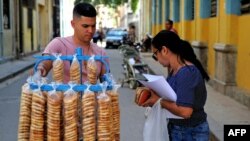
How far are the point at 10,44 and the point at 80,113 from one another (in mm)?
21053

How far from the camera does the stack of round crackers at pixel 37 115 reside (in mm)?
3014

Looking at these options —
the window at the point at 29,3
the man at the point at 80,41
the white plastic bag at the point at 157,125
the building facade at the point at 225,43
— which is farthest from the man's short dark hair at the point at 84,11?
the window at the point at 29,3

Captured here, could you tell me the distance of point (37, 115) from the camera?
3.02 metres

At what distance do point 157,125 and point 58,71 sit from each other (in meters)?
0.75

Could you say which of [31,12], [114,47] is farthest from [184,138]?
[114,47]

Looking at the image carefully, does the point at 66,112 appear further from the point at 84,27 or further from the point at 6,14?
the point at 6,14

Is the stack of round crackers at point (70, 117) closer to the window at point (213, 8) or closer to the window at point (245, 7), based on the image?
the window at point (245, 7)

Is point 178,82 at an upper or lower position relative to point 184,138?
upper

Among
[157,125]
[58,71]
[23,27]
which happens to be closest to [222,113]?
[157,125]

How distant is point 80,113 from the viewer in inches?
120

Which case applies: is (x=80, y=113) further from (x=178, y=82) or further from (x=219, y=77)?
(x=219, y=77)

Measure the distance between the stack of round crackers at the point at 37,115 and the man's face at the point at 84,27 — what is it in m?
0.62

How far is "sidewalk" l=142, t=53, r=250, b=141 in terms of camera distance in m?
7.26

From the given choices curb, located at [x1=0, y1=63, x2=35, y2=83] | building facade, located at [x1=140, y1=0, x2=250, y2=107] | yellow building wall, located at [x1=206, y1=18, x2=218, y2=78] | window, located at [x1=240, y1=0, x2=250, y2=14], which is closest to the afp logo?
building facade, located at [x1=140, y1=0, x2=250, y2=107]
